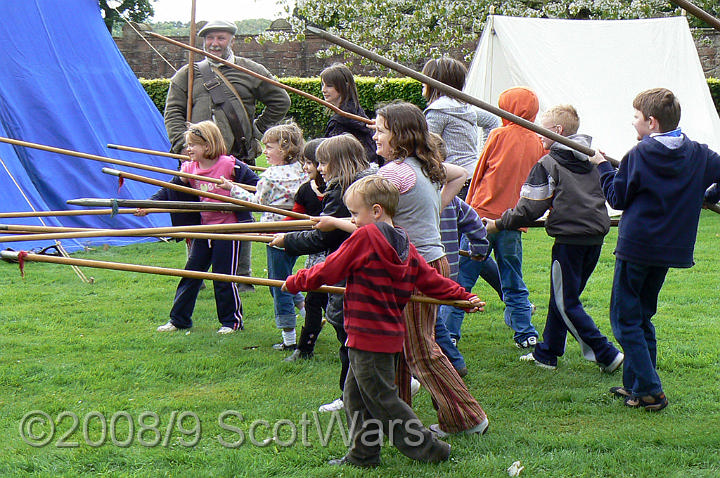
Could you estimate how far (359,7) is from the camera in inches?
561

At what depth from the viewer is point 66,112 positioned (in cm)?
930

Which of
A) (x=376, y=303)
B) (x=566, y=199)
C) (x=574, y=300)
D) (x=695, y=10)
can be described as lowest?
(x=574, y=300)

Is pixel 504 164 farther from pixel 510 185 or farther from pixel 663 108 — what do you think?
pixel 663 108

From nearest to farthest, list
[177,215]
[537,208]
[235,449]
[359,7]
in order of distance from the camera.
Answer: [235,449] < [537,208] < [177,215] < [359,7]

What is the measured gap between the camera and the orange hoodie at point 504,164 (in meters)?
5.53

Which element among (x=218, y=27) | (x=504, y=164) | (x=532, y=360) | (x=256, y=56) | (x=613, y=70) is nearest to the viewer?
(x=532, y=360)

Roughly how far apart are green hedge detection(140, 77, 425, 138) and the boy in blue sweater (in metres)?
14.0

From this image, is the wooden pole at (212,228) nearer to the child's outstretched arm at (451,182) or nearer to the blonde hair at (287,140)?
the child's outstretched arm at (451,182)

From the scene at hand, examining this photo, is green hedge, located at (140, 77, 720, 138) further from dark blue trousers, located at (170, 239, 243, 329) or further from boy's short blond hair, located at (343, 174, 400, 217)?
boy's short blond hair, located at (343, 174, 400, 217)

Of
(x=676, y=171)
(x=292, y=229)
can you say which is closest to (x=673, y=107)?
(x=676, y=171)

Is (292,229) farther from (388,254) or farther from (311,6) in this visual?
(311,6)

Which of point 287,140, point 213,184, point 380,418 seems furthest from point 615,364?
point 213,184

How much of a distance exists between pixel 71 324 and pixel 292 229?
9.32 ft

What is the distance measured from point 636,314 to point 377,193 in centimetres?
159
